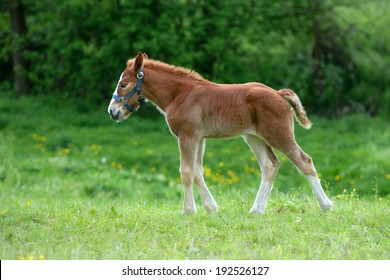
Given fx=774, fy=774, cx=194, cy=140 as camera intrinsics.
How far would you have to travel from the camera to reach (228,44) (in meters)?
22.5

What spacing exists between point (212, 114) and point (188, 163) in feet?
2.15

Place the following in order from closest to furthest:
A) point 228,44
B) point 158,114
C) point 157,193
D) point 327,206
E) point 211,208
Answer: point 327,206
point 211,208
point 157,193
point 158,114
point 228,44

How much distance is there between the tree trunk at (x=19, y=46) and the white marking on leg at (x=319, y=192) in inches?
606

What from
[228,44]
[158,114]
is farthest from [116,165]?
[228,44]

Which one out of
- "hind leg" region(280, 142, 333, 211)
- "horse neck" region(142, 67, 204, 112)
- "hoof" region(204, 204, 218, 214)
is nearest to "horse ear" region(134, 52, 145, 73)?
"horse neck" region(142, 67, 204, 112)

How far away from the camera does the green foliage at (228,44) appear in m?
21.5

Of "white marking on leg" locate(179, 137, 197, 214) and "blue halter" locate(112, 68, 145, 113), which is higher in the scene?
"blue halter" locate(112, 68, 145, 113)

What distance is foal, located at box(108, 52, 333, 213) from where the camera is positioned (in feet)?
29.8

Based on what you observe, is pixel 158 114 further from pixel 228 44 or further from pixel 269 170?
pixel 269 170

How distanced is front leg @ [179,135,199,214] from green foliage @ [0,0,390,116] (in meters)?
11.7

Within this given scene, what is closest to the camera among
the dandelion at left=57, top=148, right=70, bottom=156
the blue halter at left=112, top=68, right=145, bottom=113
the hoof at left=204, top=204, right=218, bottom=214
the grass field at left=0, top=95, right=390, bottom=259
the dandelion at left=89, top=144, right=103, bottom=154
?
the grass field at left=0, top=95, right=390, bottom=259

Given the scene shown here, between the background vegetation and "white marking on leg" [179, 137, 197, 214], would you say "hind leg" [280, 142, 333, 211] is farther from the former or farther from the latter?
"white marking on leg" [179, 137, 197, 214]

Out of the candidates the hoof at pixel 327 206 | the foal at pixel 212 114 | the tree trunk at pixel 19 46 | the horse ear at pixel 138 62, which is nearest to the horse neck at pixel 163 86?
the foal at pixel 212 114

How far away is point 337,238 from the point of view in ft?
26.3
